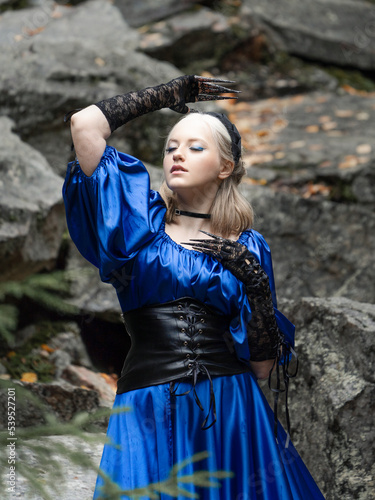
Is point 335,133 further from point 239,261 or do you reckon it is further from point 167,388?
point 167,388

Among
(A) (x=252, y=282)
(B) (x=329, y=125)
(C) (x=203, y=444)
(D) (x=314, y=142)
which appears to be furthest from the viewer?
(B) (x=329, y=125)

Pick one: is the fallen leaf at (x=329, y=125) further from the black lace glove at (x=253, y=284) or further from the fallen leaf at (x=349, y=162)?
the black lace glove at (x=253, y=284)

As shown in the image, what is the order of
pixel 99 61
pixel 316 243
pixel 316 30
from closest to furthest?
pixel 316 243 → pixel 99 61 → pixel 316 30

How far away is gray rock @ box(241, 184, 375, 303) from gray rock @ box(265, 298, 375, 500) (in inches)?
63.2

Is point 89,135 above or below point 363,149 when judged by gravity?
below

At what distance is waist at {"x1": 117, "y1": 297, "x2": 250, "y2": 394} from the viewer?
2.46 metres

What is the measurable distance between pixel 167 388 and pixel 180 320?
27 cm

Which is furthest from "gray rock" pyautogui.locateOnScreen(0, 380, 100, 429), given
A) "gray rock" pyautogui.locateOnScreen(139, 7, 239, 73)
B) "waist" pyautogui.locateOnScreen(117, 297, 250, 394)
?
"gray rock" pyautogui.locateOnScreen(139, 7, 239, 73)

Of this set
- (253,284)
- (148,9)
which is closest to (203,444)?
(253,284)

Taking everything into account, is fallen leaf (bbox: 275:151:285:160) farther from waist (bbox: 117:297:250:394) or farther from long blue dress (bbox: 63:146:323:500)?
waist (bbox: 117:297:250:394)

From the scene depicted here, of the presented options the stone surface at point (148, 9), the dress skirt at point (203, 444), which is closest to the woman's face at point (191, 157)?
the dress skirt at point (203, 444)

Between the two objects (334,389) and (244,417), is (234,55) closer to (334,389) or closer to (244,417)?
(334,389)

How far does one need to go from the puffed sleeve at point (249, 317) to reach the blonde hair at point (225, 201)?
0.08 m

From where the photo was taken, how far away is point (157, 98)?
263 cm
